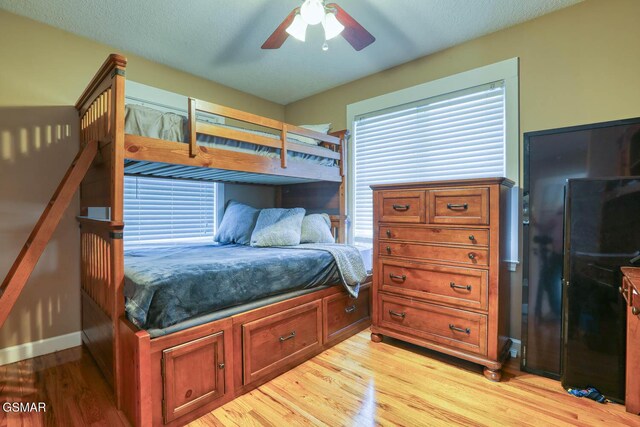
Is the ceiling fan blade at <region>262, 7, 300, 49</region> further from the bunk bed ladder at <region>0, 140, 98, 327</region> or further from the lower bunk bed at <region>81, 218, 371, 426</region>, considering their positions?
the lower bunk bed at <region>81, 218, 371, 426</region>

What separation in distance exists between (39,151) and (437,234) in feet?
9.49

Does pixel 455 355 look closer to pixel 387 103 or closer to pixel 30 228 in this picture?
pixel 387 103

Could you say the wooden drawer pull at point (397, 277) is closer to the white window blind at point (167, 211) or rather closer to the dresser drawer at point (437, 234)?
the dresser drawer at point (437, 234)

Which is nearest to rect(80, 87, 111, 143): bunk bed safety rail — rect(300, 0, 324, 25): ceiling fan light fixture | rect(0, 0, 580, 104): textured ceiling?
rect(0, 0, 580, 104): textured ceiling

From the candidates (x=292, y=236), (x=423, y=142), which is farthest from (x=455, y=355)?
(x=423, y=142)

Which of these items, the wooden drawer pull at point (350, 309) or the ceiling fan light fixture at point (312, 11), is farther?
the wooden drawer pull at point (350, 309)

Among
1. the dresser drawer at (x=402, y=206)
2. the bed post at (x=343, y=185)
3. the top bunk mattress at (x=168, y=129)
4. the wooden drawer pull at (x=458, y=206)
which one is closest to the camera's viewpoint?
the top bunk mattress at (x=168, y=129)

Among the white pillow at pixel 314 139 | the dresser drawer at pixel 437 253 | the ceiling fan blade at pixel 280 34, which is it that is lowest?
the dresser drawer at pixel 437 253

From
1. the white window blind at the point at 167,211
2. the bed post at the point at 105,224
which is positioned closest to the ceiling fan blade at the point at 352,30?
the bed post at the point at 105,224

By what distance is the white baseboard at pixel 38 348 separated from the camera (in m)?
2.05

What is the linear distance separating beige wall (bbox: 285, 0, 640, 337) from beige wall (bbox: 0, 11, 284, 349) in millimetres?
3023

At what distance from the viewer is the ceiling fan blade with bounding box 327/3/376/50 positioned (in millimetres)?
1683

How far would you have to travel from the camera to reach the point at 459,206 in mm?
1997

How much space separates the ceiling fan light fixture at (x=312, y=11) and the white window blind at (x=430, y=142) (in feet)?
4.53
